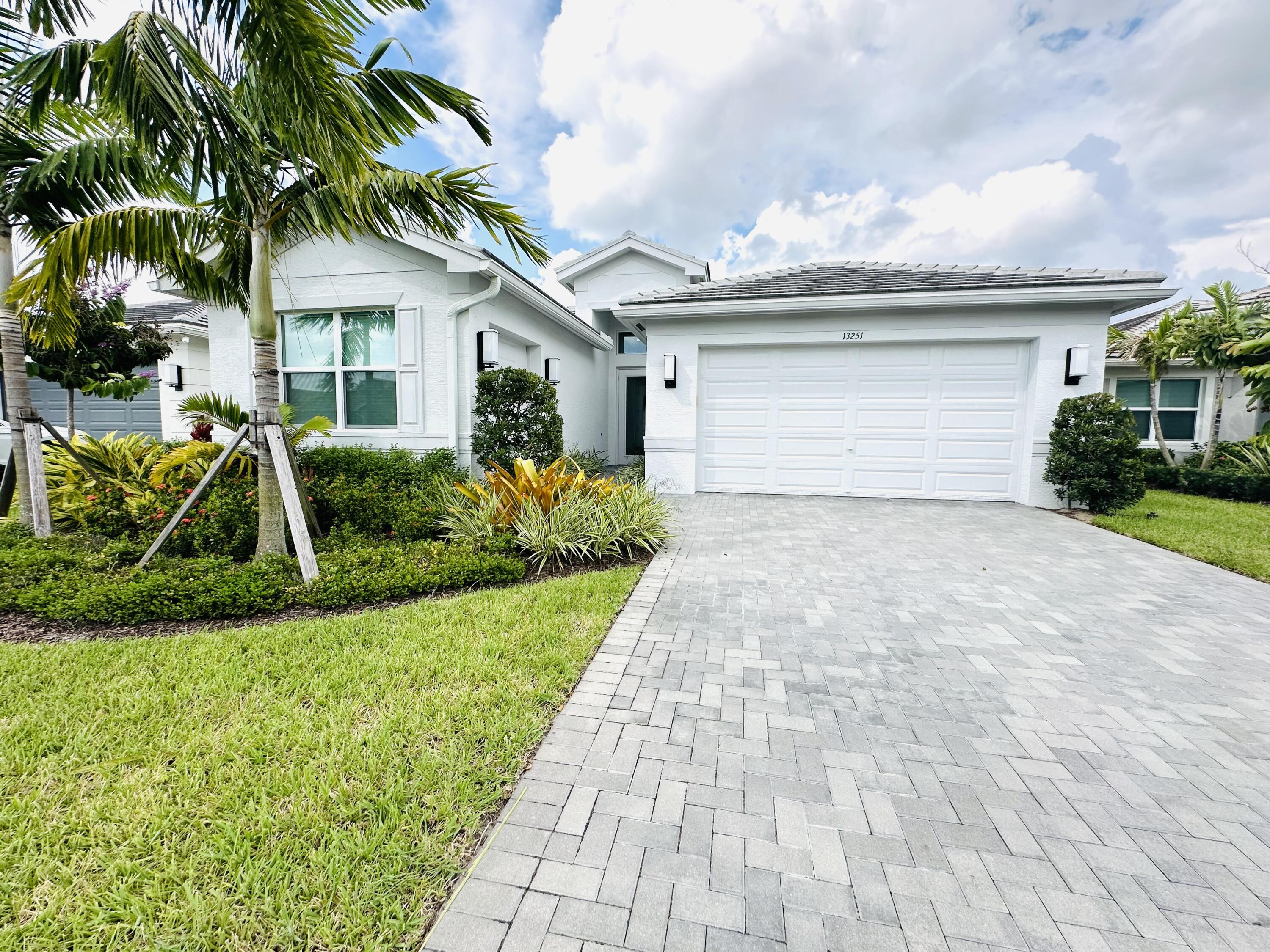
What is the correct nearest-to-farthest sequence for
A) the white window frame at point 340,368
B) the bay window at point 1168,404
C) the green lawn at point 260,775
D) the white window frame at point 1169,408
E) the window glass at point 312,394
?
1. the green lawn at point 260,775
2. the white window frame at point 340,368
3. the window glass at point 312,394
4. the white window frame at point 1169,408
5. the bay window at point 1168,404

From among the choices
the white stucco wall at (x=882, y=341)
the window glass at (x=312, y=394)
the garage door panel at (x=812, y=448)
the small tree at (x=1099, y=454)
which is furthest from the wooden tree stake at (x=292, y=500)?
the small tree at (x=1099, y=454)

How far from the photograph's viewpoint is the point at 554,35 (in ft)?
27.5

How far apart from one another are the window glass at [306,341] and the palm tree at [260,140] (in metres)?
1.91

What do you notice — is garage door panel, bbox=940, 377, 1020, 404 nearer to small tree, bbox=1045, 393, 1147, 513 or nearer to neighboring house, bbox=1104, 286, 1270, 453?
small tree, bbox=1045, 393, 1147, 513

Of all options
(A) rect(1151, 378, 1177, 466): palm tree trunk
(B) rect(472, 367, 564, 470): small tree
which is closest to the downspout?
(B) rect(472, 367, 564, 470): small tree

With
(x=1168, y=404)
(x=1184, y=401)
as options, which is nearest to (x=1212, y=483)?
(x=1168, y=404)

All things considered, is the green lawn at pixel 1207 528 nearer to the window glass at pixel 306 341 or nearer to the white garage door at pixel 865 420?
the white garage door at pixel 865 420

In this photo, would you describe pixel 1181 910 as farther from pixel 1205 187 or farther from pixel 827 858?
pixel 1205 187

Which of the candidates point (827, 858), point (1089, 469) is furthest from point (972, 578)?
point (1089, 469)

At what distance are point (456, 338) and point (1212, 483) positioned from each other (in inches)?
546

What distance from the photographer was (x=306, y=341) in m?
7.76

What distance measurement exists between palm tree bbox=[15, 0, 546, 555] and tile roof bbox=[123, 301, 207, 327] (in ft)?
18.5

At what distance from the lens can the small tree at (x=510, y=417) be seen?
720 cm

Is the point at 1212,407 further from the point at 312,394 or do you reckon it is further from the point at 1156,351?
the point at 312,394
